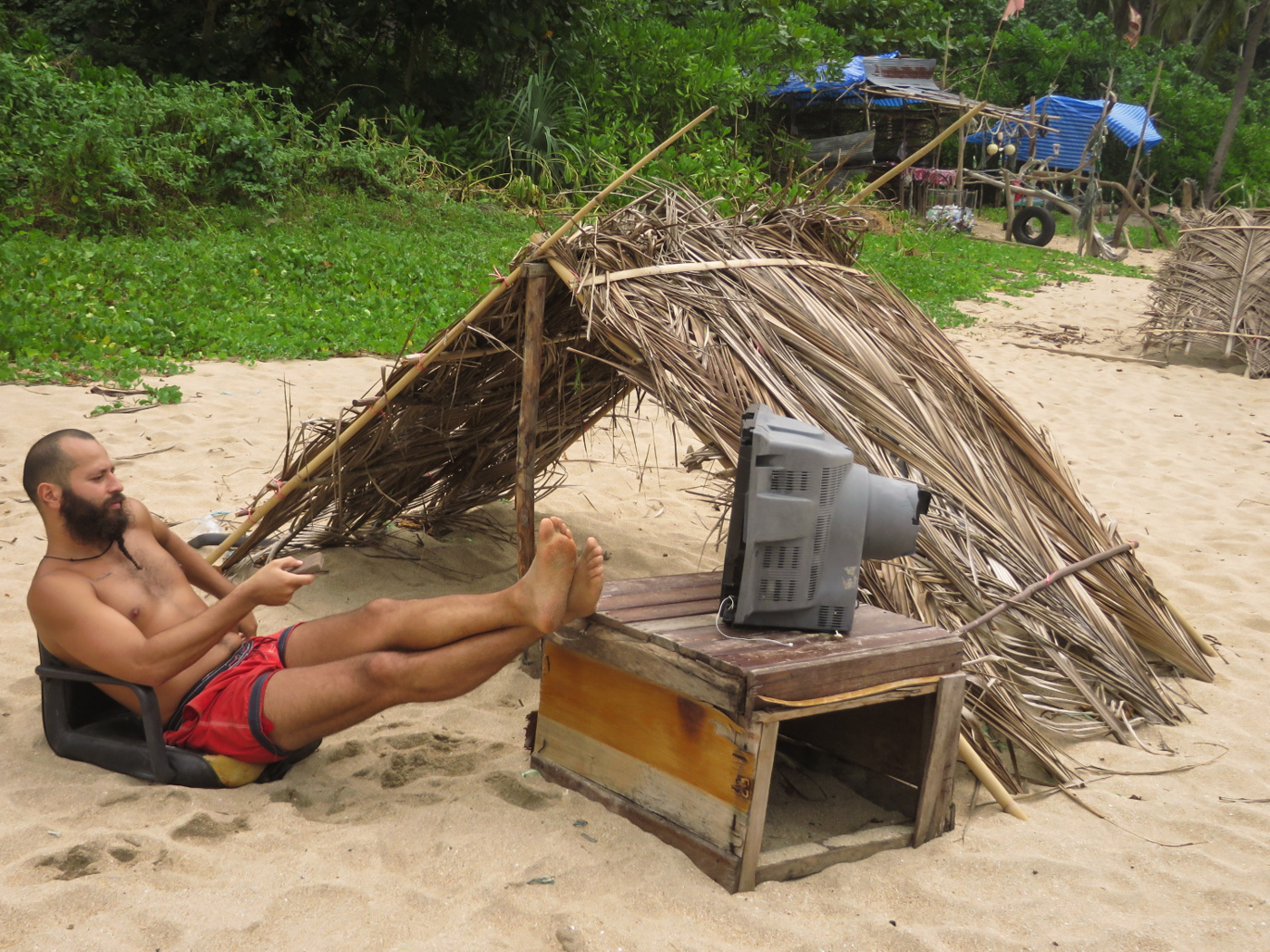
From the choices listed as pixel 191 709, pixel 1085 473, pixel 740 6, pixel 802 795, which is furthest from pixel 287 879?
pixel 740 6

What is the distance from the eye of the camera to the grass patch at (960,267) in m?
9.79

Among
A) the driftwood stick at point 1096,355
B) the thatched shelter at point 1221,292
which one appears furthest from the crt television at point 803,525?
the thatched shelter at point 1221,292

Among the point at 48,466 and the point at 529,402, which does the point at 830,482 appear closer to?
the point at 529,402

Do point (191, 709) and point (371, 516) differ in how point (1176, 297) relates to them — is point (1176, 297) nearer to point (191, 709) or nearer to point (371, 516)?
point (371, 516)

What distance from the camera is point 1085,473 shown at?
5.36m

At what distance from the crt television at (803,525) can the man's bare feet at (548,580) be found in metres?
0.35

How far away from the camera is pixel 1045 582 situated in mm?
2867


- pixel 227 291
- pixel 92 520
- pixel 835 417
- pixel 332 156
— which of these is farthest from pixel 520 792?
pixel 332 156

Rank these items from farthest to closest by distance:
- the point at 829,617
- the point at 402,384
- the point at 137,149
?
the point at 137,149
the point at 402,384
the point at 829,617

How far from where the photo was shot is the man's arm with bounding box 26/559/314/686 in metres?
2.13

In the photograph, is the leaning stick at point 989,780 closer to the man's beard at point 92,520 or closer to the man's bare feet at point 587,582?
the man's bare feet at point 587,582

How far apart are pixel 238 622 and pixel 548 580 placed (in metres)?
0.75

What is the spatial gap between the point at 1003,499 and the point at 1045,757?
0.78 metres

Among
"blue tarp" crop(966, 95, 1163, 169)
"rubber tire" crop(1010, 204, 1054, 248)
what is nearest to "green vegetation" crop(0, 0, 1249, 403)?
"rubber tire" crop(1010, 204, 1054, 248)
